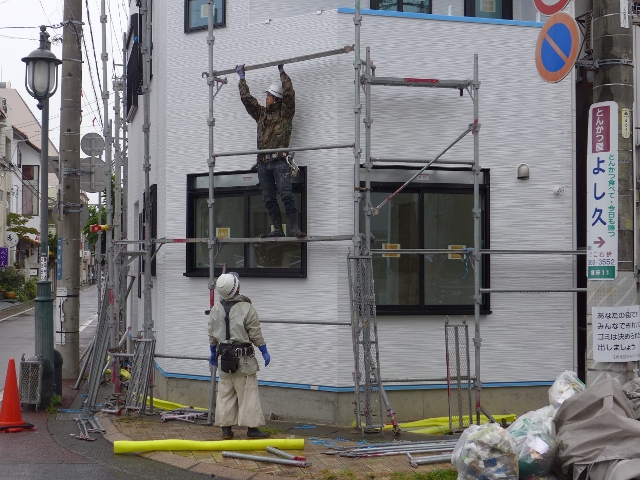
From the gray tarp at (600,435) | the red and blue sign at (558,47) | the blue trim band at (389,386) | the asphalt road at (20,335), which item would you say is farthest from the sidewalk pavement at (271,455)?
the asphalt road at (20,335)

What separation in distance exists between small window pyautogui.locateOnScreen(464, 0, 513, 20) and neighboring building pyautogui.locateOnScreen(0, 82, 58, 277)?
137 ft

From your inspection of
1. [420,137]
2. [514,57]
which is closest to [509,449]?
[420,137]

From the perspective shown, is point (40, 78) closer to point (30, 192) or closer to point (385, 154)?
point (385, 154)

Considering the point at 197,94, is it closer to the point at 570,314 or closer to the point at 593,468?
the point at 570,314

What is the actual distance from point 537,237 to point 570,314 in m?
1.06

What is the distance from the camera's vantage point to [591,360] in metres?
6.56

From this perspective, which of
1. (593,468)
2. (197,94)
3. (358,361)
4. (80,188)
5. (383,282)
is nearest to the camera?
(593,468)

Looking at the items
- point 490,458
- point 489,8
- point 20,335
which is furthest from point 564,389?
point 20,335

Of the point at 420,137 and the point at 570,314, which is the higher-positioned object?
the point at 420,137

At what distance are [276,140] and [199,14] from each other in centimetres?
233

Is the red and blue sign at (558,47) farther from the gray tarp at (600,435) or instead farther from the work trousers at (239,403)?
the work trousers at (239,403)

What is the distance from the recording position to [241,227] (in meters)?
10.4

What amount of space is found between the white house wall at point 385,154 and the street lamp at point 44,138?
162cm

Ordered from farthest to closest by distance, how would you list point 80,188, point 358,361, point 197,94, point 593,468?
point 80,188, point 197,94, point 358,361, point 593,468
